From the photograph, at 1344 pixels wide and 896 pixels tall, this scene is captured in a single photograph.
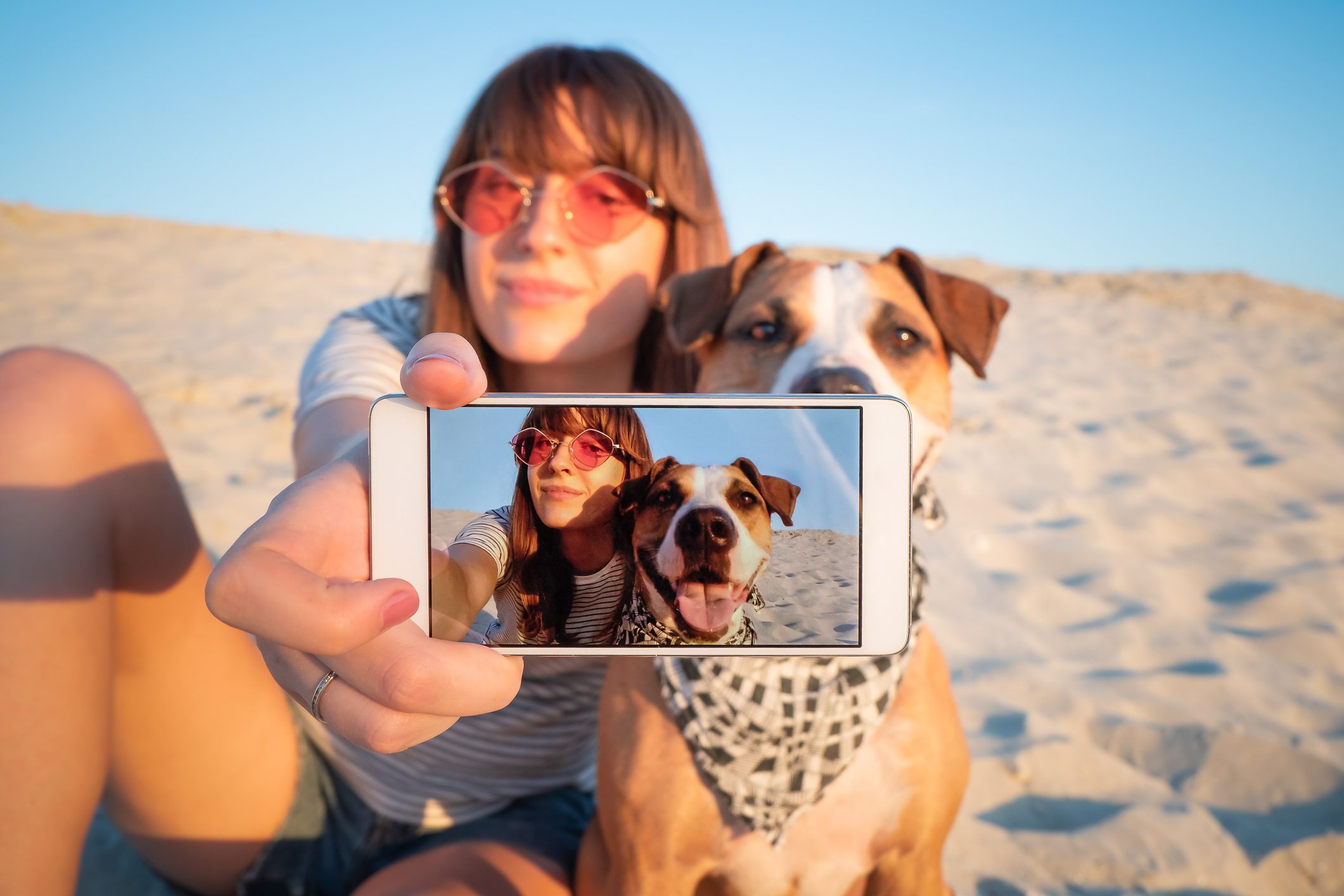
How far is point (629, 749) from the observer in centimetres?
147

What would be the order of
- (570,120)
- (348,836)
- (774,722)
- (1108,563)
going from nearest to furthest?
(774,722) < (348,836) < (570,120) < (1108,563)

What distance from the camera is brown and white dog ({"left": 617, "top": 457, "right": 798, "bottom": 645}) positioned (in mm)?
1102

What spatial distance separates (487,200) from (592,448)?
120 centimetres

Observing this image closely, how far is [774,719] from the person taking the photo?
4.79 ft

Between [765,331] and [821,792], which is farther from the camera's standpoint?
[765,331]

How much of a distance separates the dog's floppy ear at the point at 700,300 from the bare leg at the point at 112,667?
1169 millimetres

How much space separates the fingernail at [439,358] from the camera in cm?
101

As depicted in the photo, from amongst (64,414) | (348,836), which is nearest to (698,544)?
(64,414)

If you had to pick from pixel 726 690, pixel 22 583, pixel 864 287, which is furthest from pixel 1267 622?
Answer: pixel 22 583

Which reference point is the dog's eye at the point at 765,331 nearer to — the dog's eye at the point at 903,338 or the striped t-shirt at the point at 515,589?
the dog's eye at the point at 903,338

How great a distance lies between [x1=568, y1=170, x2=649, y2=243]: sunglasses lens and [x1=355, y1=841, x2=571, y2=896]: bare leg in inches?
55.5

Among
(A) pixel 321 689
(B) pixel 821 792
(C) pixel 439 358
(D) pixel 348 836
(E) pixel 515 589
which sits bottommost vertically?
(D) pixel 348 836

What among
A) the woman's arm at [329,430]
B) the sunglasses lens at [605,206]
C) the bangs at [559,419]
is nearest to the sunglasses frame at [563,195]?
the sunglasses lens at [605,206]

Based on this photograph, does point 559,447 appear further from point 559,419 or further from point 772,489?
point 772,489
